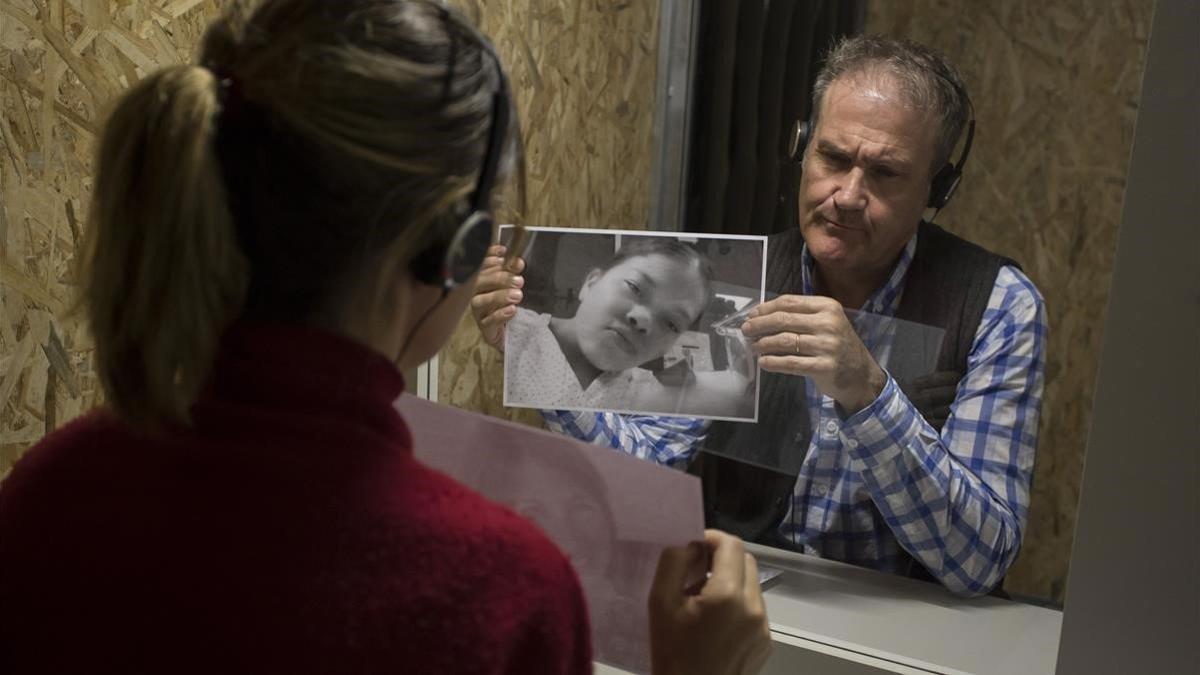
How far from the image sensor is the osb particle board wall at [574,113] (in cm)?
144

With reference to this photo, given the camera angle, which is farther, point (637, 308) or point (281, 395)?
point (637, 308)

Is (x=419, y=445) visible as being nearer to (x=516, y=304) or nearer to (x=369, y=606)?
(x=369, y=606)

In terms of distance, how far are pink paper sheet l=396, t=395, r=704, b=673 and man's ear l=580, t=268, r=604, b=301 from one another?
0.54 metres

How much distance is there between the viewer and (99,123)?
1.19 m

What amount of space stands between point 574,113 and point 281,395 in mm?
961

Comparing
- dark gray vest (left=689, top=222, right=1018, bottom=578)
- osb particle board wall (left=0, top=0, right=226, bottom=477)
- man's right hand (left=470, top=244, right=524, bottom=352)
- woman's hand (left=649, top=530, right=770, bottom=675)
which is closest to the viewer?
woman's hand (left=649, top=530, right=770, bottom=675)

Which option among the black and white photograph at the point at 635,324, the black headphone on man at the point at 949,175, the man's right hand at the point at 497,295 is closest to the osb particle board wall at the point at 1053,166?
the black headphone on man at the point at 949,175

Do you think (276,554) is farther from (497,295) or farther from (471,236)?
(497,295)

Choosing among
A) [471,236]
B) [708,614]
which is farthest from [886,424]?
[471,236]

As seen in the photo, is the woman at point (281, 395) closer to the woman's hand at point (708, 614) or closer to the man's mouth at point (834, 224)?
the woman's hand at point (708, 614)

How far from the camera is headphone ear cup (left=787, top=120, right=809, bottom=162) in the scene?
4.26ft

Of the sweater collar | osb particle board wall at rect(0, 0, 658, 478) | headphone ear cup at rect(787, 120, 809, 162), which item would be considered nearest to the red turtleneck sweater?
the sweater collar

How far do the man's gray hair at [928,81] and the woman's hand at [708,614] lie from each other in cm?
65

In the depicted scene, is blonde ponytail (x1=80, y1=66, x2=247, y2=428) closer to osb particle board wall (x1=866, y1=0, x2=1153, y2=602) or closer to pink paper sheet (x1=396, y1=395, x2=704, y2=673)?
pink paper sheet (x1=396, y1=395, x2=704, y2=673)
